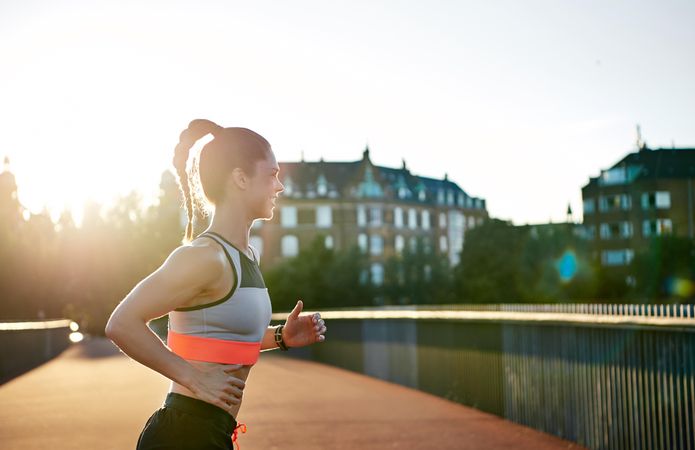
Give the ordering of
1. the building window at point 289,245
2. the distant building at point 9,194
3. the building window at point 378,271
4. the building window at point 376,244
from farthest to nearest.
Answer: the building window at point 376,244
the building window at point 378,271
the building window at point 289,245
the distant building at point 9,194

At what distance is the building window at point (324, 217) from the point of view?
124188mm

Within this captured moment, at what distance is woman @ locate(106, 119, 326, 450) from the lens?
3.22 meters

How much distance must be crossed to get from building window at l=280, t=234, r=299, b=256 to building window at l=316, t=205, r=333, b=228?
4146 mm

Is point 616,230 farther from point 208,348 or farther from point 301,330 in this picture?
point 208,348

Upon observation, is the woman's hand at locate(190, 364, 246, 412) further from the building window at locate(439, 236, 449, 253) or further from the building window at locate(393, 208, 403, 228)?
the building window at locate(439, 236, 449, 253)

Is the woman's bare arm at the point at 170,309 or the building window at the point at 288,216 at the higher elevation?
the building window at the point at 288,216

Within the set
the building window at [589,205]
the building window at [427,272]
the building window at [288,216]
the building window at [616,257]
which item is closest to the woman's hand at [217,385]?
the building window at [427,272]

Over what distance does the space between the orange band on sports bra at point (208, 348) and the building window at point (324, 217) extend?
120 m

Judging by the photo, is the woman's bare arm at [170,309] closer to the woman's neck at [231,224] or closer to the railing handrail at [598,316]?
the woman's neck at [231,224]

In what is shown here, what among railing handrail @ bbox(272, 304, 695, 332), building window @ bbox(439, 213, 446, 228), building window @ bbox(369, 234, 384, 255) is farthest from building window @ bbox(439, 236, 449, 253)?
railing handrail @ bbox(272, 304, 695, 332)

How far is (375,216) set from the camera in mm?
126625

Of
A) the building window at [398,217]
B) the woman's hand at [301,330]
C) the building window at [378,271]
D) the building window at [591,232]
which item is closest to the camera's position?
the woman's hand at [301,330]

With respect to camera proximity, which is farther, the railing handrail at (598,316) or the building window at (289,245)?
the building window at (289,245)

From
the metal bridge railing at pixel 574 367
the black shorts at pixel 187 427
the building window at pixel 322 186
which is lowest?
the metal bridge railing at pixel 574 367
